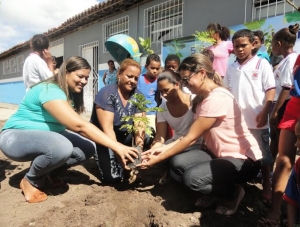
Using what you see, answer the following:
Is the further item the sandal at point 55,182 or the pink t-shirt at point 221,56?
the pink t-shirt at point 221,56

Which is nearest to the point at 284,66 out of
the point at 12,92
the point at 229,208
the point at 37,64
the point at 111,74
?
the point at 229,208

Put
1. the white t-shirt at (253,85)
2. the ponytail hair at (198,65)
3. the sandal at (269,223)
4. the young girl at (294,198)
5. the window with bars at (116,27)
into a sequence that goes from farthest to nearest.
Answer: the window with bars at (116,27) → the white t-shirt at (253,85) → the ponytail hair at (198,65) → the sandal at (269,223) → the young girl at (294,198)

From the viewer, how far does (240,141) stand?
2.29 m

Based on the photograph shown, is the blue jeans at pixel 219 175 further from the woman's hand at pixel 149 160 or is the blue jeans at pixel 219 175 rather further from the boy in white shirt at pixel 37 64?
the boy in white shirt at pixel 37 64

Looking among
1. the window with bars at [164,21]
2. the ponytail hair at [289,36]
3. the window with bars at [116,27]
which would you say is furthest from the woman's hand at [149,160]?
the window with bars at [116,27]

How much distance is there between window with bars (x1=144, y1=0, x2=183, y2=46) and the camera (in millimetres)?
7129

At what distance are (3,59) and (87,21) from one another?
44.7 ft

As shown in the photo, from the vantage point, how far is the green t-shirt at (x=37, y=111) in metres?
2.47

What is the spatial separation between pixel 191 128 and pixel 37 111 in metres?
1.40

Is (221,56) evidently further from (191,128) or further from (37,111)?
A: (37,111)

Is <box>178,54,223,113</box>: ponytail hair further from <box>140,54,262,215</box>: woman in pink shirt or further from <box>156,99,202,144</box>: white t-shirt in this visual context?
<box>156,99,202,144</box>: white t-shirt

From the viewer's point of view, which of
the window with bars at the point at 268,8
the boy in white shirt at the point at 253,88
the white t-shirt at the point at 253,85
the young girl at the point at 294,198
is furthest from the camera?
the window with bars at the point at 268,8

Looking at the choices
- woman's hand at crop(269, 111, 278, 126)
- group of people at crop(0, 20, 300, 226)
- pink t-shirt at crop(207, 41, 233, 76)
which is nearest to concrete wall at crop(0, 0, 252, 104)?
pink t-shirt at crop(207, 41, 233, 76)

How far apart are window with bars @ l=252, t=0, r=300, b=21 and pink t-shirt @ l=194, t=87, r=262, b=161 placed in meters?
3.42
